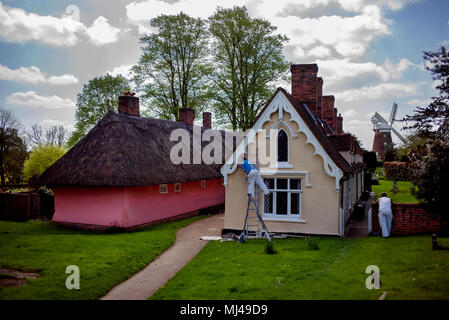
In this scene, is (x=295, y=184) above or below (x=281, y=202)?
above

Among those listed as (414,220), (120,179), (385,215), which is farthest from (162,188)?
(414,220)

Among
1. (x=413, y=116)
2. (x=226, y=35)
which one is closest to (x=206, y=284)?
(x=413, y=116)

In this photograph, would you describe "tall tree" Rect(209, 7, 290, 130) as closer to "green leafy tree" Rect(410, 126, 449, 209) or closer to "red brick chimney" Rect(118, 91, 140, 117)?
"red brick chimney" Rect(118, 91, 140, 117)

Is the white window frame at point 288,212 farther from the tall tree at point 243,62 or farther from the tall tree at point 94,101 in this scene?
the tall tree at point 94,101

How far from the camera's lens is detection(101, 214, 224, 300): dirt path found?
8565 mm

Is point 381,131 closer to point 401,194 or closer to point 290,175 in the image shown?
point 401,194

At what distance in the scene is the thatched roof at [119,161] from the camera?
17281mm

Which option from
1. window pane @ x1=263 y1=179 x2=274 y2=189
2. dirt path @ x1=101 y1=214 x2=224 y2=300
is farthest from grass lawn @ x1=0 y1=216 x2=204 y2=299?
window pane @ x1=263 y1=179 x2=274 y2=189

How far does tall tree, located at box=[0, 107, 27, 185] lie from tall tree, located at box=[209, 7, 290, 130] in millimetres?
25286

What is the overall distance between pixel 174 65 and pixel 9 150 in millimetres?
22453

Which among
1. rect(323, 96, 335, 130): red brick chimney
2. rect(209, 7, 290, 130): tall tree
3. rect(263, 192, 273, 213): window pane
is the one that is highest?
rect(209, 7, 290, 130): tall tree

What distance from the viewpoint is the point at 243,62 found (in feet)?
105

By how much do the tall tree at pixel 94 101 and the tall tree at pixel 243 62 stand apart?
1358 centimetres
